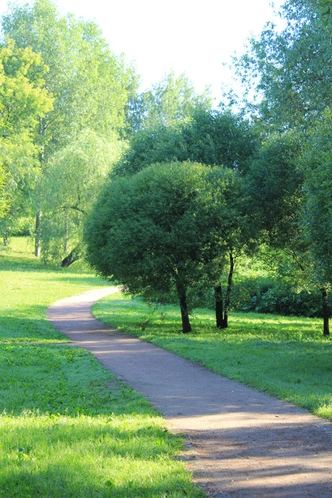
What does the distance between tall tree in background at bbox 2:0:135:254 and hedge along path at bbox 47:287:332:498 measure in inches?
1827

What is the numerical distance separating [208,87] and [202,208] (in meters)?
65.5

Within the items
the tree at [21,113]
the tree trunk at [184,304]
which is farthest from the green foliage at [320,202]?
the tree at [21,113]

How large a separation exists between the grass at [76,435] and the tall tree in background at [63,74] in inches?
1800

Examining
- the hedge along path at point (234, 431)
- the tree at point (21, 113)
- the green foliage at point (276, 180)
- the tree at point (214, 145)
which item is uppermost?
the tree at point (21, 113)

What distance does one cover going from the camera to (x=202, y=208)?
68.9 feet

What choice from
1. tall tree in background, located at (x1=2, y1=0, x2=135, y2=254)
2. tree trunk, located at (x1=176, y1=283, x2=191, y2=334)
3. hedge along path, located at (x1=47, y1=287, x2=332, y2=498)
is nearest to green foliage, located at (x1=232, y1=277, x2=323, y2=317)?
tree trunk, located at (x1=176, y1=283, x2=191, y2=334)

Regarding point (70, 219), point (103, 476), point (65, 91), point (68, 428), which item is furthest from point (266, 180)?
point (65, 91)

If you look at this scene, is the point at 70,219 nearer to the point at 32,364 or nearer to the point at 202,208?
the point at 202,208

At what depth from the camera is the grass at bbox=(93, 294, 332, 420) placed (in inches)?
460

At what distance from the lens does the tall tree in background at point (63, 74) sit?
197 feet

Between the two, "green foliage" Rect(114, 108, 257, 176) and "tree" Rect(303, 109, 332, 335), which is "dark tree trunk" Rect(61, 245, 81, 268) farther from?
"tree" Rect(303, 109, 332, 335)

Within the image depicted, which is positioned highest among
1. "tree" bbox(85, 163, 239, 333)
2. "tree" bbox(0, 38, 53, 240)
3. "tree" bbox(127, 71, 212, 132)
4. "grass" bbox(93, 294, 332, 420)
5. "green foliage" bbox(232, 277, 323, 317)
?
"tree" bbox(127, 71, 212, 132)

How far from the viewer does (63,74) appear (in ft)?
198

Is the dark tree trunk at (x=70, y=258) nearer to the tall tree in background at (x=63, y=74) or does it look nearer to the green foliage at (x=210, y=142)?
the tall tree in background at (x=63, y=74)
